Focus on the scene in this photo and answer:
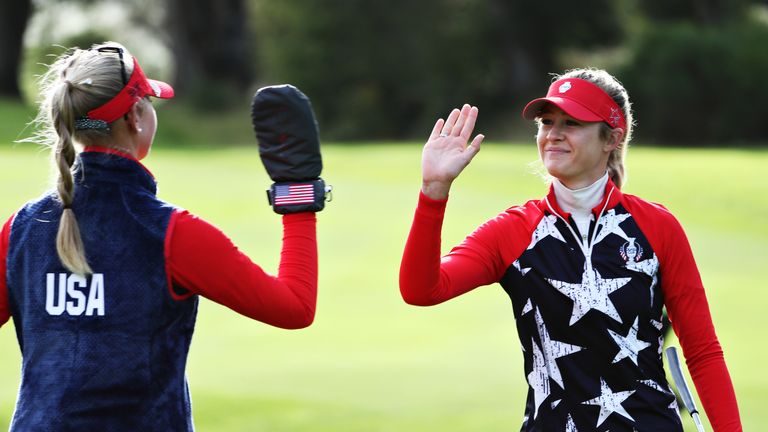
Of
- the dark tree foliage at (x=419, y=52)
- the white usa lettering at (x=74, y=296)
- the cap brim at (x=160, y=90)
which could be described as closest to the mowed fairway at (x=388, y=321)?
the cap brim at (x=160, y=90)

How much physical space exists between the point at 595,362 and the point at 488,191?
13.8 metres

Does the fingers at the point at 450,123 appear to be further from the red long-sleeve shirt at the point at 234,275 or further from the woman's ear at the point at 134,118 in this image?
the woman's ear at the point at 134,118

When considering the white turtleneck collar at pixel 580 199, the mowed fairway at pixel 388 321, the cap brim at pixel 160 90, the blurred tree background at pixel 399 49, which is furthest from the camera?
the blurred tree background at pixel 399 49

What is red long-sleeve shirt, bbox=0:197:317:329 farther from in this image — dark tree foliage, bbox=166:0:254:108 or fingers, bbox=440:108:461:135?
dark tree foliage, bbox=166:0:254:108

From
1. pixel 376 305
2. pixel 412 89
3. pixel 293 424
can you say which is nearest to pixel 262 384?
pixel 293 424

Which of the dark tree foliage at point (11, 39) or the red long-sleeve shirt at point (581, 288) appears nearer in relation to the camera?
the red long-sleeve shirt at point (581, 288)

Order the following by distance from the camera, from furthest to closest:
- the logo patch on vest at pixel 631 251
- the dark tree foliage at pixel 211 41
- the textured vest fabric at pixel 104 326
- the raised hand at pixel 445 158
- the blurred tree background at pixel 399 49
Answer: the dark tree foliage at pixel 211 41 → the blurred tree background at pixel 399 49 → the logo patch on vest at pixel 631 251 → the raised hand at pixel 445 158 → the textured vest fabric at pixel 104 326

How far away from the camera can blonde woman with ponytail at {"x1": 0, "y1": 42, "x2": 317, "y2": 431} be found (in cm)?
287

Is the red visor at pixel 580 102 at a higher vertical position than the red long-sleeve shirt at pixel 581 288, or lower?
higher

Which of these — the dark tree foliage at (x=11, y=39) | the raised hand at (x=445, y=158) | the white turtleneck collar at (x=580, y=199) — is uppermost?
the raised hand at (x=445, y=158)

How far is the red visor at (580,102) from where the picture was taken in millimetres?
3613

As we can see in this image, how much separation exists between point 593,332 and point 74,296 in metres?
1.44

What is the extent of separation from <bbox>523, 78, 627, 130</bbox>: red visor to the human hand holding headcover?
2.72ft

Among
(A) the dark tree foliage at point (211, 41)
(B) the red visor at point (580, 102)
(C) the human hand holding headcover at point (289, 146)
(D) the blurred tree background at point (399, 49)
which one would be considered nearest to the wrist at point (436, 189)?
(C) the human hand holding headcover at point (289, 146)
